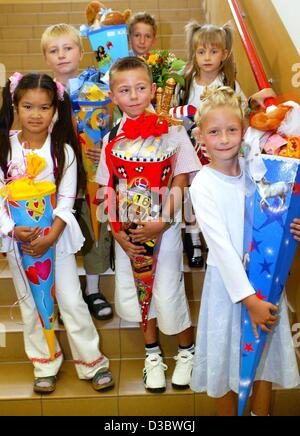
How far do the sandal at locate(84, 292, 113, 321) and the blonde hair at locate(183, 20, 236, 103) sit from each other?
1.05m

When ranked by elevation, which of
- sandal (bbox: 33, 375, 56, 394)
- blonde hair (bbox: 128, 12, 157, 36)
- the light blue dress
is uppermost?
blonde hair (bbox: 128, 12, 157, 36)

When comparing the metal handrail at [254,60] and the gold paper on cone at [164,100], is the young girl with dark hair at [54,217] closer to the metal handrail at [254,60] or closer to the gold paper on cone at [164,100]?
the gold paper on cone at [164,100]

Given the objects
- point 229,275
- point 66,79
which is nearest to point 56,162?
point 66,79

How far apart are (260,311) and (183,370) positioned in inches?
26.0

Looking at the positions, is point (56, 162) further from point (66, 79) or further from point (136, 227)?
point (66, 79)

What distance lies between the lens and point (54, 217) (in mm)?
2072

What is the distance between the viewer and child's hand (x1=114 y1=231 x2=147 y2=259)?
2055 mm

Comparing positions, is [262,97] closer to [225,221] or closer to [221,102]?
[221,102]

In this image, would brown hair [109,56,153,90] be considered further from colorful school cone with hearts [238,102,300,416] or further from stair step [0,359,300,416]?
stair step [0,359,300,416]

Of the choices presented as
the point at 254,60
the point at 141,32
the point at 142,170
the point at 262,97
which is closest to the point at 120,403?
the point at 142,170

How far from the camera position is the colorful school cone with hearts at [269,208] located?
171 cm

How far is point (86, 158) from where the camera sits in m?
2.34

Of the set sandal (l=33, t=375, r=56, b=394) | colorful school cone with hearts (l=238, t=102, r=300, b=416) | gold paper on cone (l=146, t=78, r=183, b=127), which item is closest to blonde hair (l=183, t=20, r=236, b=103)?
gold paper on cone (l=146, t=78, r=183, b=127)

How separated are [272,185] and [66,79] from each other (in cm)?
125
